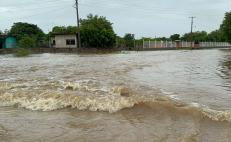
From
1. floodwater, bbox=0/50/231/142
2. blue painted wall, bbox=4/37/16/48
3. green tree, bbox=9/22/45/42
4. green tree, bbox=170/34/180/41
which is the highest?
green tree, bbox=9/22/45/42

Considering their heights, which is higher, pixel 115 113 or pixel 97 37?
pixel 97 37

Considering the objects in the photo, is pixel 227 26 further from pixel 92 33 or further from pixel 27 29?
pixel 27 29

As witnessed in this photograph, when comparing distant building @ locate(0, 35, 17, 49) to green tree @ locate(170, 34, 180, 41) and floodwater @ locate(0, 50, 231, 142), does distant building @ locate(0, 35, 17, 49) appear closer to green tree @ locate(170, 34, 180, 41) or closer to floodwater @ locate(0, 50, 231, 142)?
floodwater @ locate(0, 50, 231, 142)

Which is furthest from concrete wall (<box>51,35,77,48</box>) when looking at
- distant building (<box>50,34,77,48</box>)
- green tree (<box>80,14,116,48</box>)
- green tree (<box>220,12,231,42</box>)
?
green tree (<box>220,12,231,42</box>)

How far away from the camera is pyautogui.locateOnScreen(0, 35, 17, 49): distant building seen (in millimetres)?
51575

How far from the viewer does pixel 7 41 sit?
52.6 meters

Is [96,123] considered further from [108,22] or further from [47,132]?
[108,22]

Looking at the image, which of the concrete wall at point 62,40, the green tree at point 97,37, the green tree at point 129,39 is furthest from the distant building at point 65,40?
the green tree at point 129,39

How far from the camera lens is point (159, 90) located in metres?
11.0

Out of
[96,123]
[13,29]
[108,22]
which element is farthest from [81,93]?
[13,29]

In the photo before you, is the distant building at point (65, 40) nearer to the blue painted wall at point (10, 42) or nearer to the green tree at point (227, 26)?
the blue painted wall at point (10, 42)

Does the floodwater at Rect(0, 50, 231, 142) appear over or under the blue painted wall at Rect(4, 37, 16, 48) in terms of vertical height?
under

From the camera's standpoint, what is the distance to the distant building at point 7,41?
51.6 metres

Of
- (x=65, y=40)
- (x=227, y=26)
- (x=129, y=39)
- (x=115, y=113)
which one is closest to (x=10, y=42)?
(x=65, y=40)
